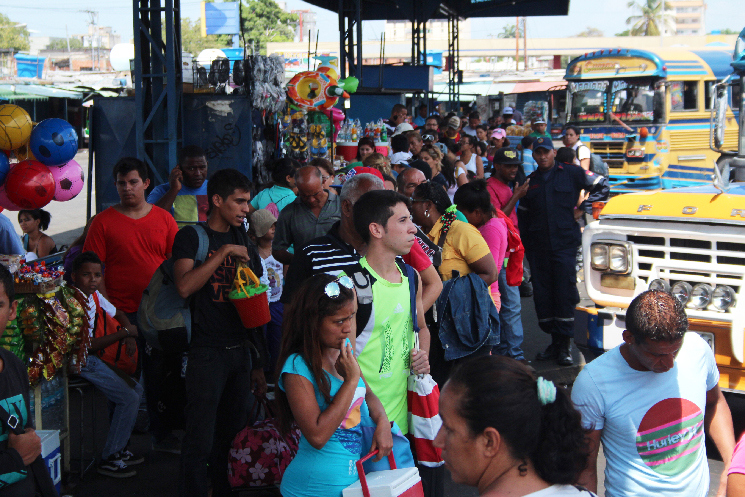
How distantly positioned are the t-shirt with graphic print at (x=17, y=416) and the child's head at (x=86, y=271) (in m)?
1.98

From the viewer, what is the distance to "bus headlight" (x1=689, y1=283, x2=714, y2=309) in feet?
15.5

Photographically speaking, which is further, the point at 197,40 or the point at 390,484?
the point at 197,40

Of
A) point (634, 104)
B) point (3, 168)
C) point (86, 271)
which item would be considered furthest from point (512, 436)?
point (634, 104)

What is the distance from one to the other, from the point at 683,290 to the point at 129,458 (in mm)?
3894

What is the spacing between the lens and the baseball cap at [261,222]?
5.65 metres

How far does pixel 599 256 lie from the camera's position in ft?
17.3

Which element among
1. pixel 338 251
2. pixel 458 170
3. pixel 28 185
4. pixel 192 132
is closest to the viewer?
pixel 338 251

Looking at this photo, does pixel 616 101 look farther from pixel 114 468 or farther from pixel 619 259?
pixel 114 468

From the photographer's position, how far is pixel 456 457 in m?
1.95

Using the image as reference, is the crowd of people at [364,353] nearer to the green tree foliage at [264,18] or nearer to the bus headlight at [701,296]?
the bus headlight at [701,296]

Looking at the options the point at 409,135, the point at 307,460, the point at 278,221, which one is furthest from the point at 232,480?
the point at 409,135

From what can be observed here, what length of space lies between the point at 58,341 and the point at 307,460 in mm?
2090

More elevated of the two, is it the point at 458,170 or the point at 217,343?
the point at 458,170

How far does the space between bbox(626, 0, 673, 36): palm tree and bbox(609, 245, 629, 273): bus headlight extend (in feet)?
301
